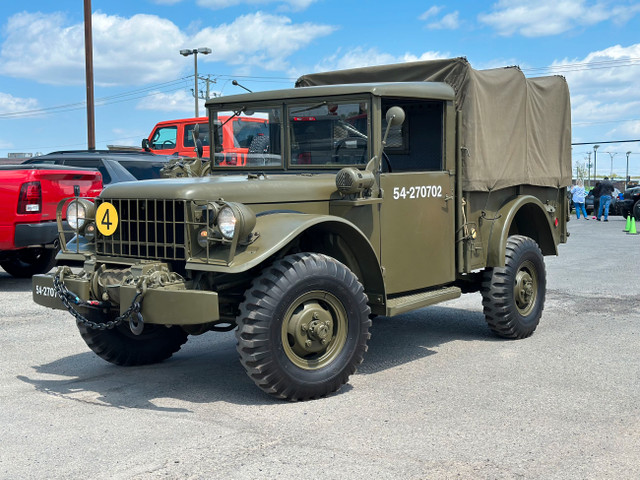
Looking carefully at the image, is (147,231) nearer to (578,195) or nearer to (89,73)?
(89,73)

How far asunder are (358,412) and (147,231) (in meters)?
1.80

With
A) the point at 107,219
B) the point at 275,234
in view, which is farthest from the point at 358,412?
the point at 107,219

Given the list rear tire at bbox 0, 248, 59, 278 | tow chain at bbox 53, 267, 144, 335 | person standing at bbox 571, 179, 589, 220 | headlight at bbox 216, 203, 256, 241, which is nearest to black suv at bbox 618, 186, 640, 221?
person standing at bbox 571, 179, 589, 220

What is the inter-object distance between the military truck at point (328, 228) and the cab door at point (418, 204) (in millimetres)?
16

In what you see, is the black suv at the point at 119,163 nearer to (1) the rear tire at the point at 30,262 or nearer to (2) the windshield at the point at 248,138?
(1) the rear tire at the point at 30,262

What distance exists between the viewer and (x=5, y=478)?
3.63 m

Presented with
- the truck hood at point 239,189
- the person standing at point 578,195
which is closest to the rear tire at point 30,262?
the truck hood at point 239,189

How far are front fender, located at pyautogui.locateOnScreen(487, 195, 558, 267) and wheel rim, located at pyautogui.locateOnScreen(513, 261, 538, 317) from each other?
376mm

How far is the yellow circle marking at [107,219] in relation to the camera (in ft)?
17.1

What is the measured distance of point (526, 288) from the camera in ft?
23.0

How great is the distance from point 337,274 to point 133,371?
1.88 meters

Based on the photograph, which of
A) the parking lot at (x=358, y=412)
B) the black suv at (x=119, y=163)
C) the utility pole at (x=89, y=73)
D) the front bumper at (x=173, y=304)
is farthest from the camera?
the utility pole at (x=89, y=73)

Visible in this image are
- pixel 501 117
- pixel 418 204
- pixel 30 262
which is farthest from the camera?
pixel 30 262

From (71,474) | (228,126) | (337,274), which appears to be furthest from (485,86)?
(71,474)
